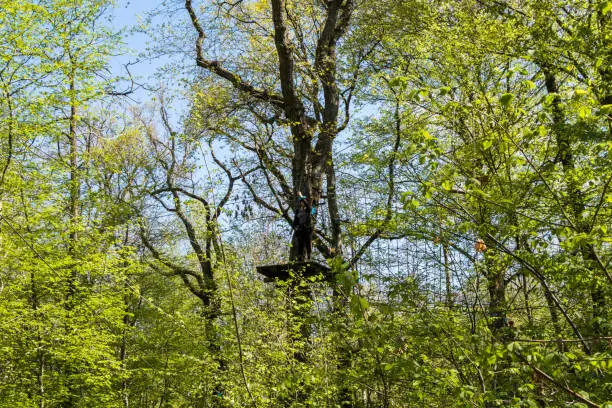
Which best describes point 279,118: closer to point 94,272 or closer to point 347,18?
point 347,18

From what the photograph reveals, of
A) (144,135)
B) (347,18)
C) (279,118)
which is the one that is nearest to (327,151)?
(279,118)

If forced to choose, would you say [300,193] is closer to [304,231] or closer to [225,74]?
[304,231]

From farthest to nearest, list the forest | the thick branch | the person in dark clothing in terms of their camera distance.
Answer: the thick branch < the person in dark clothing < the forest

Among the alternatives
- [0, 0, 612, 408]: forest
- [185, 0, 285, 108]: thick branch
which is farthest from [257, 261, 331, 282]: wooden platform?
[185, 0, 285, 108]: thick branch

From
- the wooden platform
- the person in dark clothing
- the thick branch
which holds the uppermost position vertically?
the thick branch

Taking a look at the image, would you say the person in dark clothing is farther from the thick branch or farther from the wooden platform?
the thick branch

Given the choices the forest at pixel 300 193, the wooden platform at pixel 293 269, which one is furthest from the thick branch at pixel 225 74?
the wooden platform at pixel 293 269

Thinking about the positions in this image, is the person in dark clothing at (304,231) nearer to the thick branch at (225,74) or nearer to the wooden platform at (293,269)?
the wooden platform at (293,269)

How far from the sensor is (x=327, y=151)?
400 inches

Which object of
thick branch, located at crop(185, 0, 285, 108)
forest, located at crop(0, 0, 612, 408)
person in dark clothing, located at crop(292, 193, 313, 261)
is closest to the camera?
forest, located at crop(0, 0, 612, 408)

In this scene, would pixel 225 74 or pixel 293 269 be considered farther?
pixel 225 74

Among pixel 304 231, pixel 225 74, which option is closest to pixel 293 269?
pixel 304 231

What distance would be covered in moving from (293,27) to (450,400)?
835cm

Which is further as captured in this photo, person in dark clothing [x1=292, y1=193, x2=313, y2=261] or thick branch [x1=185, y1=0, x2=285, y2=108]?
thick branch [x1=185, y1=0, x2=285, y2=108]
